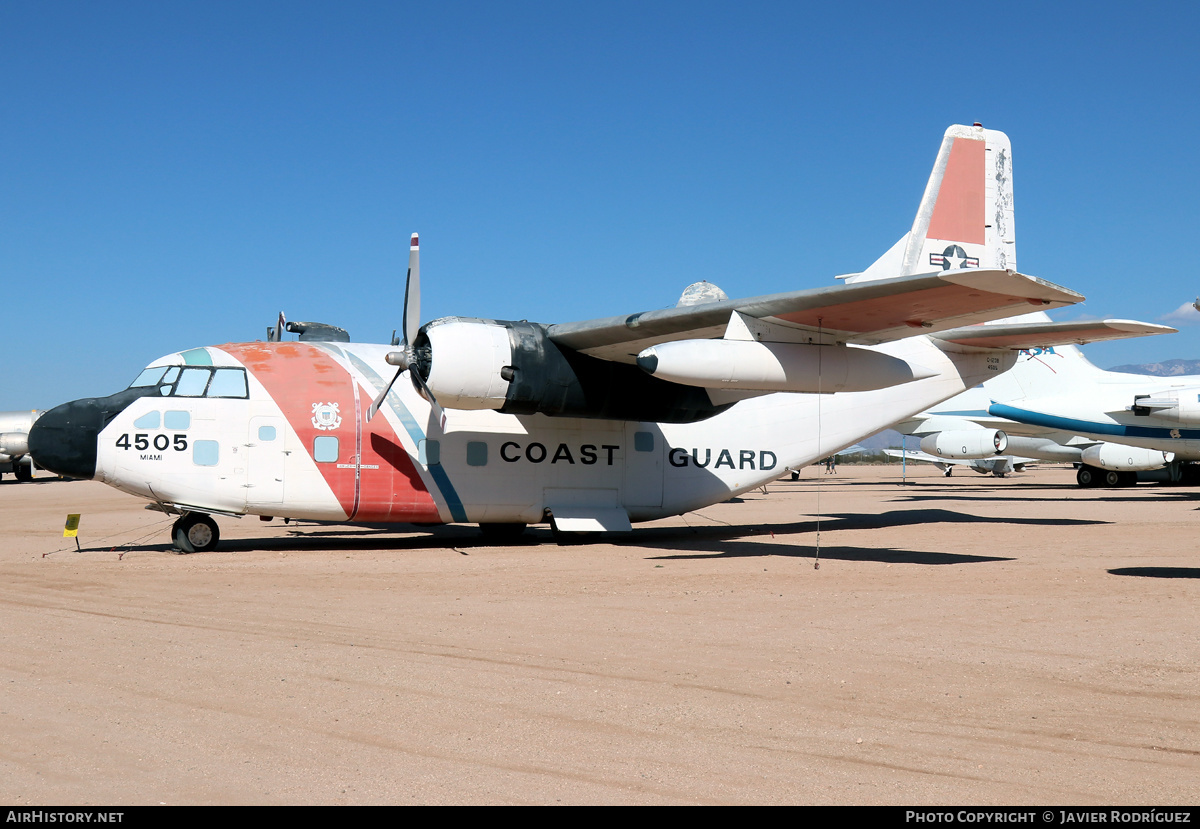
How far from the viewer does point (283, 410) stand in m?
13.5

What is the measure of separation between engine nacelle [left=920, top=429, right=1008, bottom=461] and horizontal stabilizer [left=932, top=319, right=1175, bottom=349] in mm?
23187

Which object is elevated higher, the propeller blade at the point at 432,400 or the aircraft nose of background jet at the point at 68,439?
the propeller blade at the point at 432,400

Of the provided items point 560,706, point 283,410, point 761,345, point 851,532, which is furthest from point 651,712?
point 851,532

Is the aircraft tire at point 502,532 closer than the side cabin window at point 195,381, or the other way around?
the side cabin window at point 195,381

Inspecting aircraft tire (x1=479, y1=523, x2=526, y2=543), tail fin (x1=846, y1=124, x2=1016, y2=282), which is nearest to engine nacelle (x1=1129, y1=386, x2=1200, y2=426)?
tail fin (x1=846, y1=124, x2=1016, y2=282)

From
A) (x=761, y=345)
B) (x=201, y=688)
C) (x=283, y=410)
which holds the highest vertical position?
(x=761, y=345)

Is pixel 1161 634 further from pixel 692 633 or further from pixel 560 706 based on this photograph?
pixel 560 706

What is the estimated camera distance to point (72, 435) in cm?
1250

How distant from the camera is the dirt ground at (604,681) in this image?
393cm

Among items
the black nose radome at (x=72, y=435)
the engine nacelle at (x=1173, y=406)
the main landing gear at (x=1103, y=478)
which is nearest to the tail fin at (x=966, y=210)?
the black nose radome at (x=72, y=435)

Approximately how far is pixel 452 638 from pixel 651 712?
100 inches

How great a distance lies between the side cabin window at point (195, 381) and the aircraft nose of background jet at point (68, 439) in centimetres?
85

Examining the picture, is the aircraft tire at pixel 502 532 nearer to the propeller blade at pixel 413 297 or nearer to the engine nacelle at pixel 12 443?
the propeller blade at pixel 413 297

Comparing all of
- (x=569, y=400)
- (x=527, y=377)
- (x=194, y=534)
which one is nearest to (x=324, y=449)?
(x=194, y=534)
